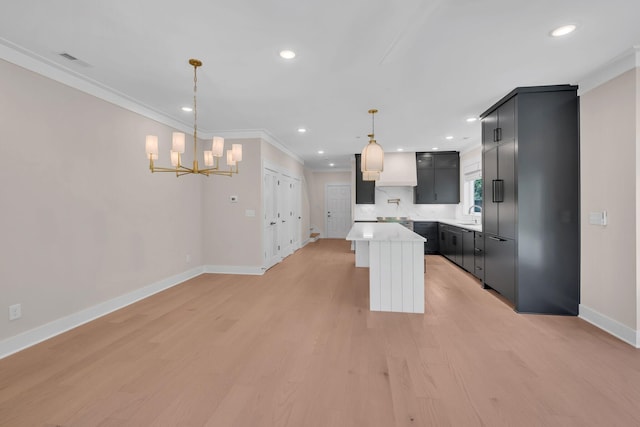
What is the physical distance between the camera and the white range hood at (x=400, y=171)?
714 centimetres

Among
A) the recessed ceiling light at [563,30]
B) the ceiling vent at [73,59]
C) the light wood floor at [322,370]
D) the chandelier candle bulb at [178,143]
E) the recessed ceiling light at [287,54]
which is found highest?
the ceiling vent at [73,59]

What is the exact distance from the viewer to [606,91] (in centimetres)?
277

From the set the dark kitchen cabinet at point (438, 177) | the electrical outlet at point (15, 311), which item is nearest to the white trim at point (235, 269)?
Result: the electrical outlet at point (15, 311)

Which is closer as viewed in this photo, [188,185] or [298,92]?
[298,92]

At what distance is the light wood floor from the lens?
1.70 meters

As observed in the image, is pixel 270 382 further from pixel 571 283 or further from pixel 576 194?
pixel 576 194

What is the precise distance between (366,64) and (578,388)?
3039 mm

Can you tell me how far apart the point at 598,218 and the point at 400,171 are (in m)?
4.53

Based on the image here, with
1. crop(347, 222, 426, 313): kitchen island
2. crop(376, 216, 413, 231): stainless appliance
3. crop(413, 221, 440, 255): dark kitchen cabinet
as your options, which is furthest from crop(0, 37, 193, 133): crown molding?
crop(413, 221, 440, 255): dark kitchen cabinet

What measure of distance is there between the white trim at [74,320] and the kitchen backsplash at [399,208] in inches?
199

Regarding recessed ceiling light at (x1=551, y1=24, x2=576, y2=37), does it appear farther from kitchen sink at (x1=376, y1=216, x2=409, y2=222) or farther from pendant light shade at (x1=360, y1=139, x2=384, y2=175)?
kitchen sink at (x1=376, y1=216, x2=409, y2=222)

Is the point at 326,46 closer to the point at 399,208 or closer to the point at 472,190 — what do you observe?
the point at 472,190

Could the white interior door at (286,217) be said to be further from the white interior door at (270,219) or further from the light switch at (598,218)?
the light switch at (598,218)

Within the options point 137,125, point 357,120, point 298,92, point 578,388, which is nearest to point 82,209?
point 137,125
